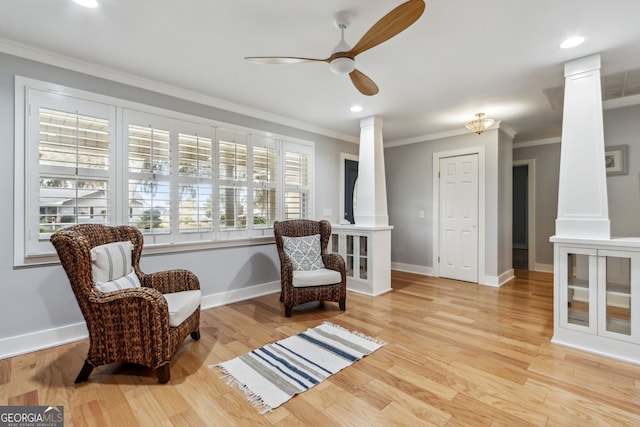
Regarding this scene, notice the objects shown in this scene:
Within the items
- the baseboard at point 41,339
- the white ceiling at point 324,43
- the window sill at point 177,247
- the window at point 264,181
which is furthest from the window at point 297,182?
the baseboard at point 41,339

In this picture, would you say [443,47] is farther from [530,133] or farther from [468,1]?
[530,133]

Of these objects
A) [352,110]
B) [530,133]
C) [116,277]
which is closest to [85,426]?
[116,277]

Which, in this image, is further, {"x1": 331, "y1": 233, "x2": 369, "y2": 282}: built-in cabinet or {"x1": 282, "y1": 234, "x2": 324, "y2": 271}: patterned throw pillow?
{"x1": 331, "y1": 233, "x2": 369, "y2": 282}: built-in cabinet

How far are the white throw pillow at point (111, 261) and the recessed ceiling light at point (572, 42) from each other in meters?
3.86

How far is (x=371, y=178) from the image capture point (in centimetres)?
406

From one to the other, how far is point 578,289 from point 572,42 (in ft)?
6.61

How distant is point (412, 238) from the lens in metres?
5.31

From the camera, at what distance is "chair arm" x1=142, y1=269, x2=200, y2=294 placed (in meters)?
2.44

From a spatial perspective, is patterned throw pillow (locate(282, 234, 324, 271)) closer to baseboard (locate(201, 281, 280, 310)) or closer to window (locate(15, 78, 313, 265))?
window (locate(15, 78, 313, 265))

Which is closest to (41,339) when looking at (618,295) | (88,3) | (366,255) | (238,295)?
(238,295)

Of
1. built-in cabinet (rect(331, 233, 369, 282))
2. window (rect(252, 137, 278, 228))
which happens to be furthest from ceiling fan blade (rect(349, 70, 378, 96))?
built-in cabinet (rect(331, 233, 369, 282))

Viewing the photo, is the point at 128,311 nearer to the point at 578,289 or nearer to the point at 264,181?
the point at 264,181

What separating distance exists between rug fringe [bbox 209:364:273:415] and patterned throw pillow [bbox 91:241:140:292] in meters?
0.99

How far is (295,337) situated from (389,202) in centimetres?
374
